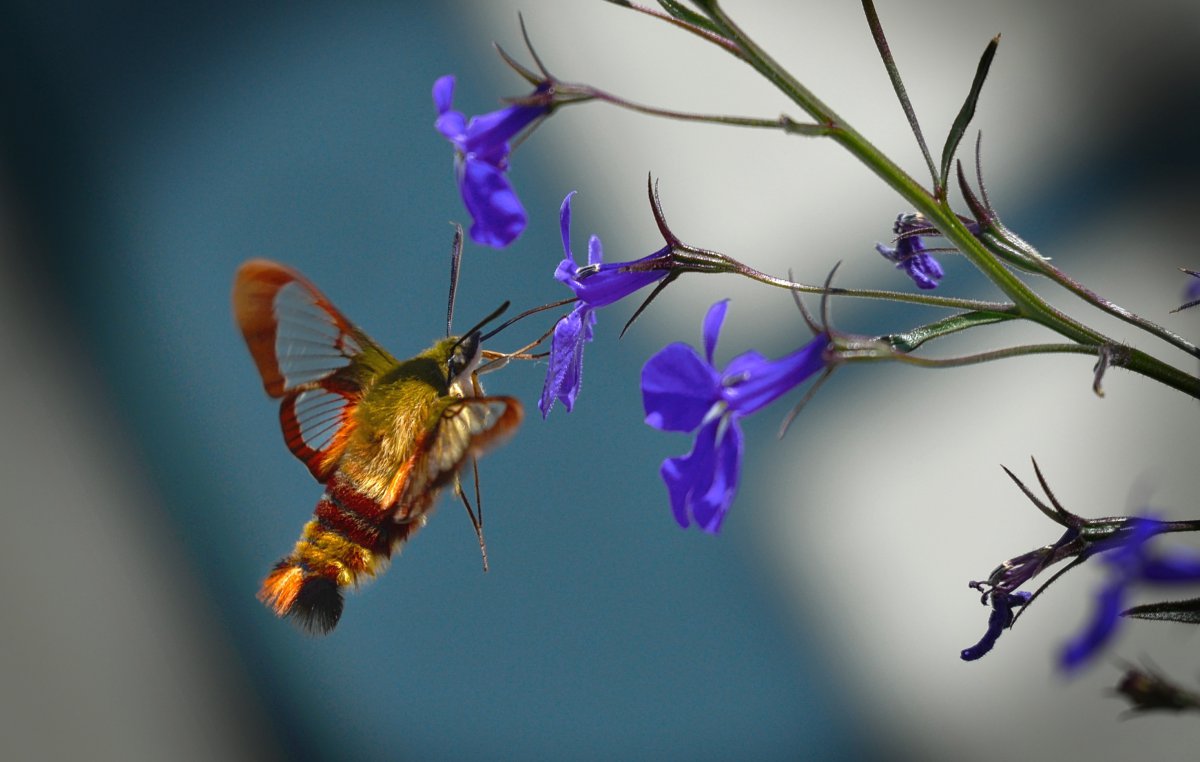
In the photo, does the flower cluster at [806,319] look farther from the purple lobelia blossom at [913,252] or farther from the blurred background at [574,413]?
the blurred background at [574,413]

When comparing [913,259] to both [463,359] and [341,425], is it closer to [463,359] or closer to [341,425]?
[463,359]

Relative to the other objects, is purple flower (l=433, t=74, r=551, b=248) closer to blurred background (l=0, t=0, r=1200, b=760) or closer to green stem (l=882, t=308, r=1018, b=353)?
green stem (l=882, t=308, r=1018, b=353)

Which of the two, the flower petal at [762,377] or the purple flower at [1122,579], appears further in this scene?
the flower petal at [762,377]

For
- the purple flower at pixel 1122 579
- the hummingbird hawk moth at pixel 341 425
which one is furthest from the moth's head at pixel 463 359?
the purple flower at pixel 1122 579

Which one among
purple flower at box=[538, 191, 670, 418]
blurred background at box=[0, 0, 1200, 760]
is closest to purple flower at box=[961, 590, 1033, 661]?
purple flower at box=[538, 191, 670, 418]

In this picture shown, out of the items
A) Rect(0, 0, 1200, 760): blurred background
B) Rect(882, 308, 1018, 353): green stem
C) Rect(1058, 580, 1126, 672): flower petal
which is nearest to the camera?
Rect(1058, 580, 1126, 672): flower petal

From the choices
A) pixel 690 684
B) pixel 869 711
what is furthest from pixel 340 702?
pixel 869 711

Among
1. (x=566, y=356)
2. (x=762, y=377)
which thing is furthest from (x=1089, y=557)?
(x=566, y=356)
